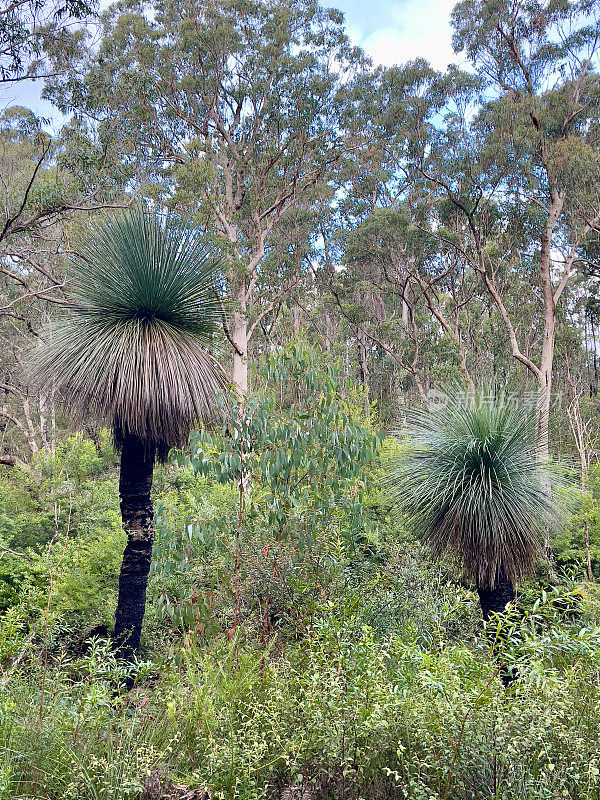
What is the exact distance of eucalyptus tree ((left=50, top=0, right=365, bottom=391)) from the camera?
15.2 meters

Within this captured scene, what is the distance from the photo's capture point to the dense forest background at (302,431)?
10.00 feet

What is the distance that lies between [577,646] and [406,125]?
16204 millimetres

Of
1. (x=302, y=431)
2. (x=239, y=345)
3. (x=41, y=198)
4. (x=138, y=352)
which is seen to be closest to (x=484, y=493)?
(x=302, y=431)

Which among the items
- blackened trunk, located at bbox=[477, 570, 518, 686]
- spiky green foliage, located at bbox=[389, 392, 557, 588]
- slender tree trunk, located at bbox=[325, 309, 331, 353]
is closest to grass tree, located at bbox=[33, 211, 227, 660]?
spiky green foliage, located at bbox=[389, 392, 557, 588]

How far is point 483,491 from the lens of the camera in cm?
561

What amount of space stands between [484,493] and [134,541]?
3494 millimetres

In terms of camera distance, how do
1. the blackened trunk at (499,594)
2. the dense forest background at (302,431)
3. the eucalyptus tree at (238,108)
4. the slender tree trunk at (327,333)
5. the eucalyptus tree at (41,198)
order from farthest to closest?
the slender tree trunk at (327,333) < the eucalyptus tree at (238,108) < the eucalyptus tree at (41,198) < the blackened trunk at (499,594) < the dense forest background at (302,431)

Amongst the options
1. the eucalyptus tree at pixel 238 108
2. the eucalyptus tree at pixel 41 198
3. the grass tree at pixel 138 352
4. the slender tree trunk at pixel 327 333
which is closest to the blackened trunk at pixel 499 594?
the grass tree at pixel 138 352

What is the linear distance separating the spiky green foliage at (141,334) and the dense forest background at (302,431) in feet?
1.32

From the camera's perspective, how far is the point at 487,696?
279 centimetres

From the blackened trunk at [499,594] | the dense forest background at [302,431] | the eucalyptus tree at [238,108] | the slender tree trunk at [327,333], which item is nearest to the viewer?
the dense forest background at [302,431]

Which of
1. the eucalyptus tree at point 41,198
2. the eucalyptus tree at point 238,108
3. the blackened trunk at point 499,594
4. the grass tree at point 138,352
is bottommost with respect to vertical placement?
the blackened trunk at point 499,594

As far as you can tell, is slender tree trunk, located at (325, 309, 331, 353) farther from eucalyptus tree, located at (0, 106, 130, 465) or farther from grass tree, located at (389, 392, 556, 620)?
grass tree, located at (389, 392, 556, 620)

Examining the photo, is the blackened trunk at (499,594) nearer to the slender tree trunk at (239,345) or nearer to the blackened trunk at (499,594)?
the blackened trunk at (499,594)
